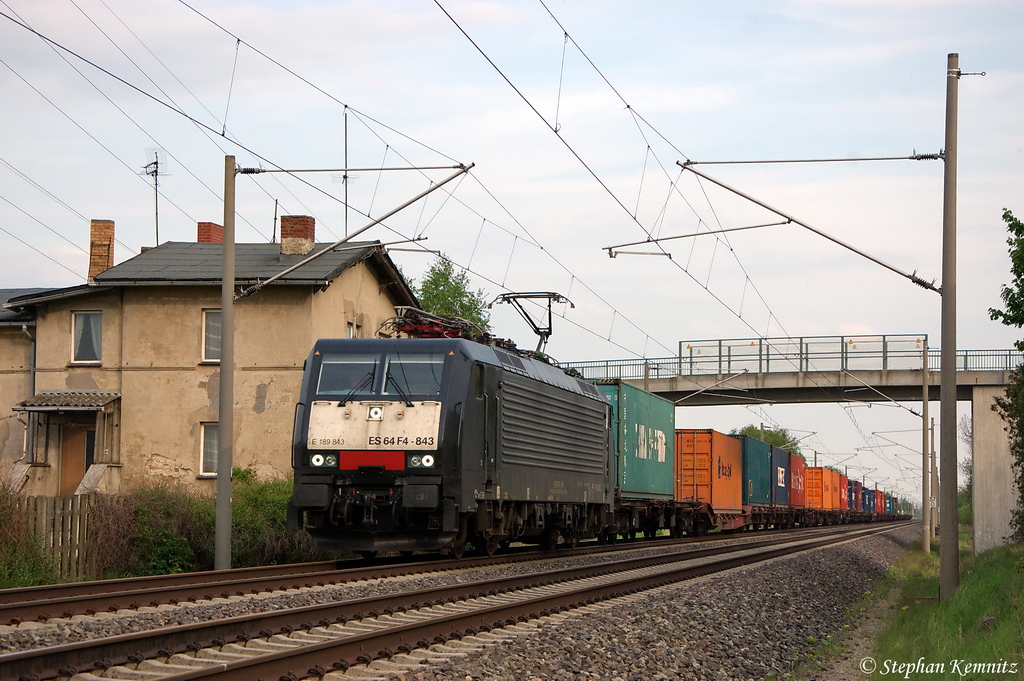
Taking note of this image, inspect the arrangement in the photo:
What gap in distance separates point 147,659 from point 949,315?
1159 cm

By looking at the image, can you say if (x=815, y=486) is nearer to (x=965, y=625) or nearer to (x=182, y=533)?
(x=182, y=533)

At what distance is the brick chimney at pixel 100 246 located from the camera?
32312 millimetres

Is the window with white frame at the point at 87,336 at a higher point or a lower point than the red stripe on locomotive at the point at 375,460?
higher

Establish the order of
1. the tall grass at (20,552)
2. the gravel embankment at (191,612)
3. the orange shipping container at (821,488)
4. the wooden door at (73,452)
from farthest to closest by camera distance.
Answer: the orange shipping container at (821,488) < the wooden door at (73,452) < the tall grass at (20,552) < the gravel embankment at (191,612)

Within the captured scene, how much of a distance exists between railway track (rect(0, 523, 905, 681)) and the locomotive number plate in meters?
2.71

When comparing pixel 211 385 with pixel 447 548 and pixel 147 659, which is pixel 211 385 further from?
pixel 147 659

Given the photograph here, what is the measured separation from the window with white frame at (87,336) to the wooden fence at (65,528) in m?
15.1

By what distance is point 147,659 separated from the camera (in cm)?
809

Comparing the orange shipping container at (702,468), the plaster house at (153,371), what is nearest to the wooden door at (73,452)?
the plaster house at (153,371)

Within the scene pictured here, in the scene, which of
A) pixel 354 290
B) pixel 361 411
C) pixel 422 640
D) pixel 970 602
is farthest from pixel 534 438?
pixel 354 290

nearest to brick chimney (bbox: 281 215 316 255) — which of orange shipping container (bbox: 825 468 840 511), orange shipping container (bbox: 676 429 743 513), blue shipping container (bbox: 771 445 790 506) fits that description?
orange shipping container (bbox: 676 429 743 513)

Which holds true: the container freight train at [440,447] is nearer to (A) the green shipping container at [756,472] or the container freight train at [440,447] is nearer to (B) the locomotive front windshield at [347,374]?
(B) the locomotive front windshield at [347,374]

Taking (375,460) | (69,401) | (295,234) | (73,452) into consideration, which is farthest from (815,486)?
(375,460)

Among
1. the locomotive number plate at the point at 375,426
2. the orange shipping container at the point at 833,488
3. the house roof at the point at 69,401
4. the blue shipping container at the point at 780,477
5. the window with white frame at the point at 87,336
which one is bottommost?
the orange shipping container at the point at 833,488
